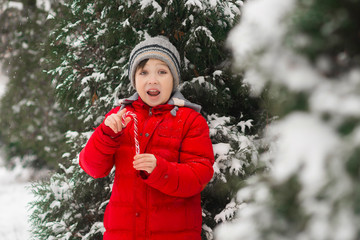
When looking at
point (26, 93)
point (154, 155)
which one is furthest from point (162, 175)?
point (26, 93)

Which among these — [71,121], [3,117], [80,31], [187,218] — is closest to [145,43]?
[187,218]

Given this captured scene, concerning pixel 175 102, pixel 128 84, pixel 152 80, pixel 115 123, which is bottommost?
pixel 115 123

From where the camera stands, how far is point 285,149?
558mm

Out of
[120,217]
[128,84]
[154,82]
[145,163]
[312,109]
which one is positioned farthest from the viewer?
[128,84]

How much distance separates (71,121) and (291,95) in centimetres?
378

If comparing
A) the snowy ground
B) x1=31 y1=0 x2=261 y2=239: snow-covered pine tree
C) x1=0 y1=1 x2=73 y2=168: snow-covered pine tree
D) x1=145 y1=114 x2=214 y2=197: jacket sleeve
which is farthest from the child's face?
x1=0 y1=1 x2=73 y2=168: snow-covered pine tree

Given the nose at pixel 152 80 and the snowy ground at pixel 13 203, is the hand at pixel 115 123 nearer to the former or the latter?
the nose at pixel 152 80

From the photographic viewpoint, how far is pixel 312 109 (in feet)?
1.79

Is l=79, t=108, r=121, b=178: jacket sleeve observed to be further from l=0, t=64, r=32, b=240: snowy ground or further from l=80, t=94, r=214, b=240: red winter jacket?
l=0, t=64, r=32, b=240: snowy ground

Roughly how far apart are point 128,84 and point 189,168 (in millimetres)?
1429

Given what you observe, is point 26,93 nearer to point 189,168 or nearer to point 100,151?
point 100,151

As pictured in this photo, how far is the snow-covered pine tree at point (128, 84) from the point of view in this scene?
2734 millimetres

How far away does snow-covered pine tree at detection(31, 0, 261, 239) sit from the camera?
108 inches

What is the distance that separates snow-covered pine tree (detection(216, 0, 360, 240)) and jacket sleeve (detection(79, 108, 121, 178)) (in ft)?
4.55
